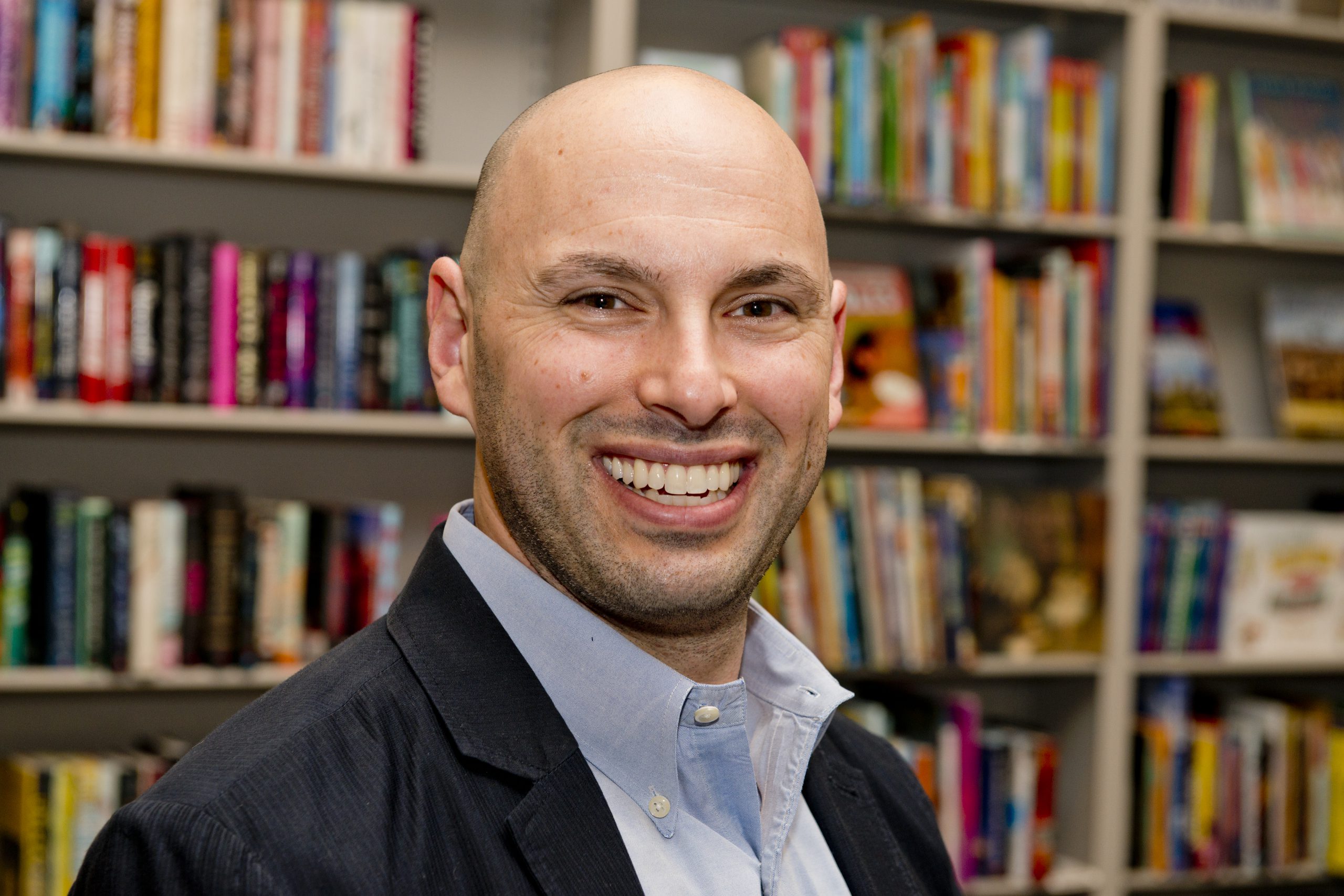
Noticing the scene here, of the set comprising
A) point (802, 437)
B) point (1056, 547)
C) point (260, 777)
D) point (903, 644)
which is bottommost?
point (903, 644)

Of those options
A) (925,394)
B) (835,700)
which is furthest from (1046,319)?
(835,700)

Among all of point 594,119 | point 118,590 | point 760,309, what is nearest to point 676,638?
→ point 760,309

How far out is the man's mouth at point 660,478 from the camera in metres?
0.97

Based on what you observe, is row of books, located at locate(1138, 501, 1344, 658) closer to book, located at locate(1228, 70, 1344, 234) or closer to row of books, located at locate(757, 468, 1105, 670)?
row of books, located at locate(757, 468, 1105, 670)

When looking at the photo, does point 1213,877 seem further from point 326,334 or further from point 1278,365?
point 326,334

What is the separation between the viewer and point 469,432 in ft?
7.39

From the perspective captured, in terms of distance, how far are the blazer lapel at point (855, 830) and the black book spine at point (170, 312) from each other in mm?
1390

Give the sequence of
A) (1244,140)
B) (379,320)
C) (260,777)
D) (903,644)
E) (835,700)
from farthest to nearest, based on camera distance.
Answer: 1. (1244,140)
2. (903,644)
3. (379,320)
4. (835,700)
5. (260,777)

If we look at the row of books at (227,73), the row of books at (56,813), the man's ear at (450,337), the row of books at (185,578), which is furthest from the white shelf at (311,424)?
the man's ear at (450,337)

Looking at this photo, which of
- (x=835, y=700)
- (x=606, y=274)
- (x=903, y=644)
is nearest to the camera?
(x=606, y=274)

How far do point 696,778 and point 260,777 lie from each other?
0.34 meters

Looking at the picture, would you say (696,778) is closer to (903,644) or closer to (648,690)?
(648,690)

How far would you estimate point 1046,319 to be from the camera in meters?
2.53

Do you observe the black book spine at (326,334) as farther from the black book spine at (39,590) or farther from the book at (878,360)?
the book at (878,360)
